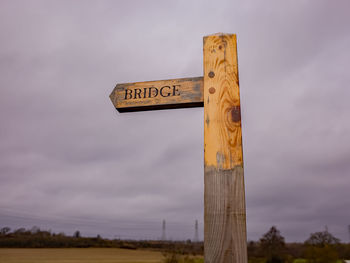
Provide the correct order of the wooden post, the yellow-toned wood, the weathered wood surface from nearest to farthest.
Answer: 1. the wooden post
2. the yellow-toned wood
3. the weathered wood surface

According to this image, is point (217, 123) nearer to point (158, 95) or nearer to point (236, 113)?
point (236, 113)

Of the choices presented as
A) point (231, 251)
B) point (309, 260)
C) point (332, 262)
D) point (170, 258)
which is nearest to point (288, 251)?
point (309, 260)

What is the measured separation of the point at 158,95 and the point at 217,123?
0.71m

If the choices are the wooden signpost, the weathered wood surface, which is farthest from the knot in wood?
the weathered wood surface

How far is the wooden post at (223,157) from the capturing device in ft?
6.34

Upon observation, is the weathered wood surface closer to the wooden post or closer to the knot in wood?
the wooden post

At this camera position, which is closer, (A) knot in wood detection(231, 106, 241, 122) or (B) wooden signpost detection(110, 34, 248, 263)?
(B) wooden signpost detection(110, 34, 248, 263)

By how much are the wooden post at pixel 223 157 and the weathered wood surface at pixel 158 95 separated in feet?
0.49

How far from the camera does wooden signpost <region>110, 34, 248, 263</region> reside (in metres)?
1.94

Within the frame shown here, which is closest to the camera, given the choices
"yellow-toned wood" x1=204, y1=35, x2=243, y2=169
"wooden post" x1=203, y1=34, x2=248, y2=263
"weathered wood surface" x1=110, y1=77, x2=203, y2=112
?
"wooden post" x1=203, y1=34, x2=248, y2=263

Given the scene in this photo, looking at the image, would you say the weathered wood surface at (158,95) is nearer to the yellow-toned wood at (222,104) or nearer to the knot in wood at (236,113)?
the yellow-toned wood at (222,104)

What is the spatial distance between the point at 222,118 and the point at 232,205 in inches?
28.0

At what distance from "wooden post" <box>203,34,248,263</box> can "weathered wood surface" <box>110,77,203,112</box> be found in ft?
0.49

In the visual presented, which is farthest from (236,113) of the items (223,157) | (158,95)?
(158,95)
